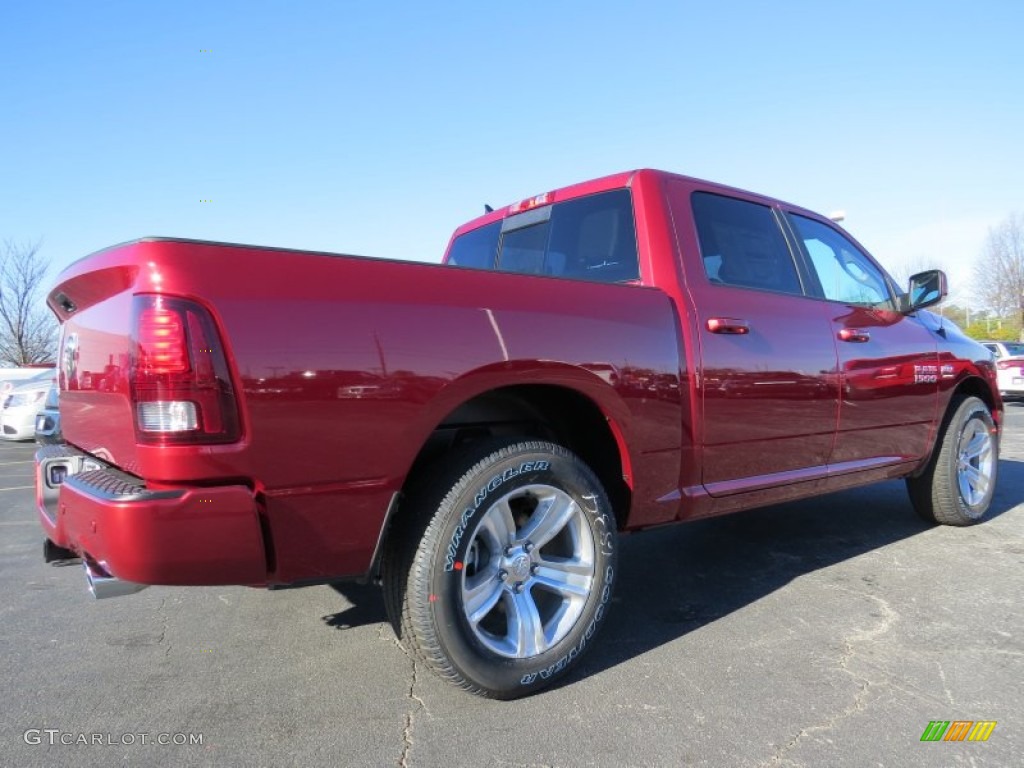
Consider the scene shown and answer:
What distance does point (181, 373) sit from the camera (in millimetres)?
1822

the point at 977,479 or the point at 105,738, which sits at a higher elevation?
the point at 977,479

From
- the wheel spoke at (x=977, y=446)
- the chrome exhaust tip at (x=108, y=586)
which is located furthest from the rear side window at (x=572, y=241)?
the wheel spoke at (x=977, y=446)

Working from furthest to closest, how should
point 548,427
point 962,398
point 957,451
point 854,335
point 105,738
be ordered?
point 962,398 → point 957,451 → point 854,335 → point 548,427 → point 105,738

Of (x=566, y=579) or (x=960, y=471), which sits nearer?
(x=566, y=579)

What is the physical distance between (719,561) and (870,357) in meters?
1.39

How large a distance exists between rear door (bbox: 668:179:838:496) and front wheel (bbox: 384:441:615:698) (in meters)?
0.73

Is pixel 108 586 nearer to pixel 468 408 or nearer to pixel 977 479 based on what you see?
pixel 468 408

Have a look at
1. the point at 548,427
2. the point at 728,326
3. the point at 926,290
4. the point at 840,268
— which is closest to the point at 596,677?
the point at 548,427

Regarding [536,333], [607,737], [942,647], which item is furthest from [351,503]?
[942,647]

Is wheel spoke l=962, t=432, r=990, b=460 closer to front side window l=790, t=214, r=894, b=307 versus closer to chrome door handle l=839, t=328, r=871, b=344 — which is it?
front side window l=790, t=214, r=894, b=307

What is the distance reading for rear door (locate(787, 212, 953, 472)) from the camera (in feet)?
12.0

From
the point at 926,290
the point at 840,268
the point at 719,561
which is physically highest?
the point at 840,268

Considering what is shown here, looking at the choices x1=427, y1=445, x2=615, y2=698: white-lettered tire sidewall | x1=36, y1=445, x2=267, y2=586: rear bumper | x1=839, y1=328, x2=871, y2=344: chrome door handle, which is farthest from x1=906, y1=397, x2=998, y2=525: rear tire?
x1=36, y1=445, x2=267, y2=586: rear bumper

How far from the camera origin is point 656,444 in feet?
8.95
